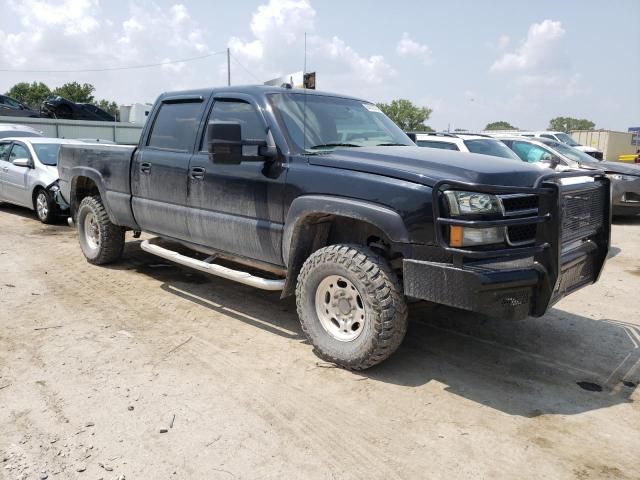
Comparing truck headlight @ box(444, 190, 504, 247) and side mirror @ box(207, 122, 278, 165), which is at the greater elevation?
side mirror @ box(207, 122, 278, 165)

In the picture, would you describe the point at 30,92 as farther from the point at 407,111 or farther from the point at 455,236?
the point at 455,236

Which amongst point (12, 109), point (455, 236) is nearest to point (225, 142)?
point (455, 236)

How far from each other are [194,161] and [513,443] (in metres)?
3.45

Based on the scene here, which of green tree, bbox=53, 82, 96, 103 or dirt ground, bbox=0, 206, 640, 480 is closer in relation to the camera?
dirt ground, bbox=0, 206, 640, 480

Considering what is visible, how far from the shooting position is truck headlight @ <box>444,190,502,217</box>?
10.8 ft

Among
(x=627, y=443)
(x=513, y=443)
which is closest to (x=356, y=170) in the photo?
(x=513, y=443)

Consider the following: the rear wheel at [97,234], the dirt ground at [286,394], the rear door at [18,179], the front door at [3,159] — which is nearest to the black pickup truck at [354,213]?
the dirt ground at [286,394]

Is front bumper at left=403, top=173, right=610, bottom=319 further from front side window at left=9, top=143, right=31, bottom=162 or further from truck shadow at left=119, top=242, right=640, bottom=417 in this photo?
front side window at left=9, top=143, right=31, bottom=162

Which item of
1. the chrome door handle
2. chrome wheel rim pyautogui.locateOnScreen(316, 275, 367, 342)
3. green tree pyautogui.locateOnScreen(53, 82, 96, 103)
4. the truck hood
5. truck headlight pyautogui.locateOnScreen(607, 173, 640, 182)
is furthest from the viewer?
green tree pyautogui.locateOnScreen(53, 82, 96, 103)

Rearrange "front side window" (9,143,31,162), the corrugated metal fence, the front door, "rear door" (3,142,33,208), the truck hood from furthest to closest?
the corrugated metal fence
the front door
"front side window" (9,143,31,162)
"rear door" (3,142,33,208)
the truck hood

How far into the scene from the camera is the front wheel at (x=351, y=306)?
11.9 ft

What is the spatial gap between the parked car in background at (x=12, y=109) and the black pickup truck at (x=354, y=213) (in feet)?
74.3

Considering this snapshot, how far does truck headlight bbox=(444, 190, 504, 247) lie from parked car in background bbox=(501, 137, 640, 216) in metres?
7.47

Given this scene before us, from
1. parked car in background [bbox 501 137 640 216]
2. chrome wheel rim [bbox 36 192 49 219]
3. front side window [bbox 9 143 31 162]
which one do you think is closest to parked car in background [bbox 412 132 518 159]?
parked car in background [bbox 501 137 640 216]
